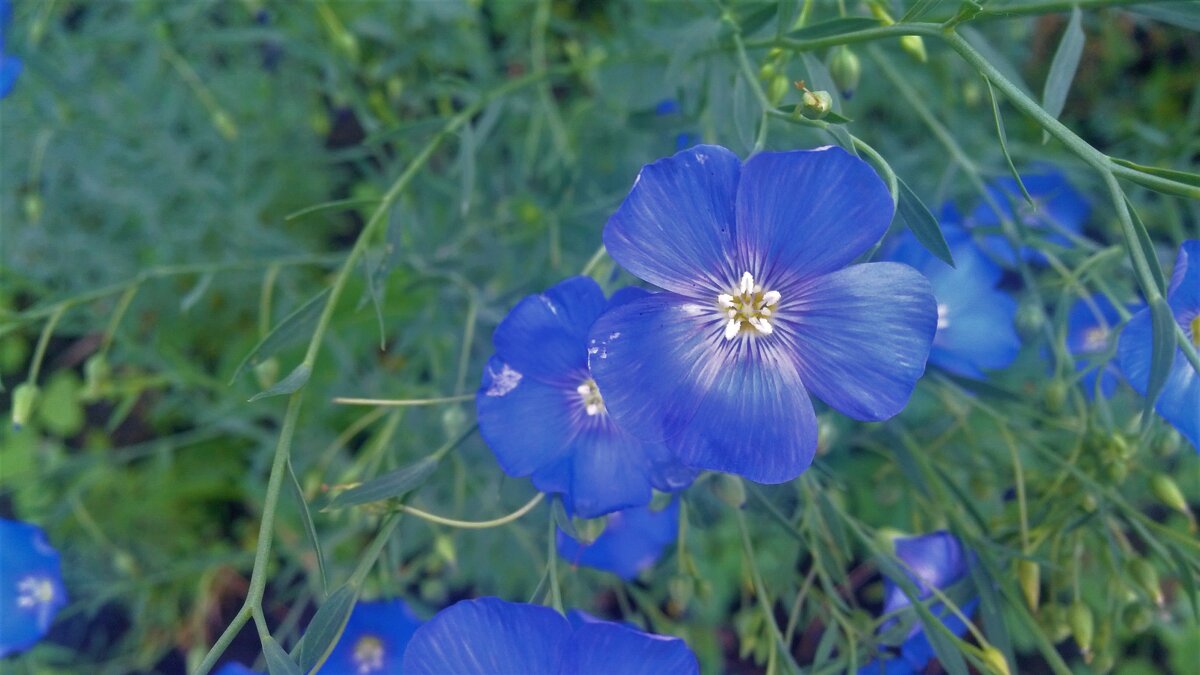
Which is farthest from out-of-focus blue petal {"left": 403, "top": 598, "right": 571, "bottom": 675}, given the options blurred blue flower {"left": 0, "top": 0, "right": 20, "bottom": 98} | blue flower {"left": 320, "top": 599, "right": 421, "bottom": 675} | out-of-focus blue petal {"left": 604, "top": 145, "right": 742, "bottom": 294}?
blurred blue flower {"left": 0, "top": 0, "right": 20, "bottom": 98}

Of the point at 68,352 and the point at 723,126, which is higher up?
the point at 723,126

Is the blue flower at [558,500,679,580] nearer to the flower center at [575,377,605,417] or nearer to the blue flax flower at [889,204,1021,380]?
the flower center at [575,377,605,417]

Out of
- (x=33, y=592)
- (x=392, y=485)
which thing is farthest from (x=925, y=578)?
(x=33, y=592)

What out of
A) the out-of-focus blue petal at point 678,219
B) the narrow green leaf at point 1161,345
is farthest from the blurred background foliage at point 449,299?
the narrow green leaf at point 1161,345

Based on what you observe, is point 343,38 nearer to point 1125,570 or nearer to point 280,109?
point 280,109

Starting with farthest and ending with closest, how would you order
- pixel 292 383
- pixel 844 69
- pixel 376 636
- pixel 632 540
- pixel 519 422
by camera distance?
pixel 376 636
pixel 632 540
pixel 844 69
pixel 519 422
pixel 292 383

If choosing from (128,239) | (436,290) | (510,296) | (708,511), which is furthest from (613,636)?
(128,239)

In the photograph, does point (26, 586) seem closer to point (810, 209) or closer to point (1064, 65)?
point (810, 209)
